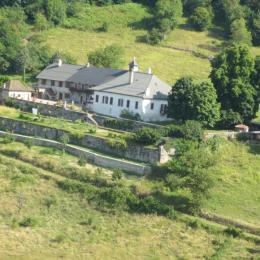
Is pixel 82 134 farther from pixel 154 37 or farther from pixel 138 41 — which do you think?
pixel 154 37

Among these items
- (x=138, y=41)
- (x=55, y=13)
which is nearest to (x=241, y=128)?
(x=138, y=41)

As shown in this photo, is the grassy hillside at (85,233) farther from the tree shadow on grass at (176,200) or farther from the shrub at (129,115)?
the shrub at (129,115)

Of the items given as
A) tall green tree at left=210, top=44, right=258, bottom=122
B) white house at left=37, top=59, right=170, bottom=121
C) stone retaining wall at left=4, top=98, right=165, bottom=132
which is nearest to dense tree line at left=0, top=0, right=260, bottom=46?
white house at left=37, top=59, right=170, bottom=121

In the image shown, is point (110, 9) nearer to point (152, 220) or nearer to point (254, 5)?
point (254, 5)

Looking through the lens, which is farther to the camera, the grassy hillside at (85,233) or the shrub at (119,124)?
the shrub at (119,124)

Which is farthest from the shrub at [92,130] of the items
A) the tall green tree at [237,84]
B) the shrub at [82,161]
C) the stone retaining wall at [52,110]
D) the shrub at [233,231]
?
the shrub at [233,231]
